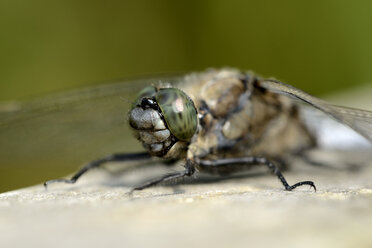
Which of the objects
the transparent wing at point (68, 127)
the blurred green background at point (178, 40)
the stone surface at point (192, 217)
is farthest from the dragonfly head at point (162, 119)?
the blurred green background at point (178, 40)

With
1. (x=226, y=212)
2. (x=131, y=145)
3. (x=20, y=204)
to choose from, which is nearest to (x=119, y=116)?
(x=131, y=145)

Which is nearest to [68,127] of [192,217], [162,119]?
[162,119]

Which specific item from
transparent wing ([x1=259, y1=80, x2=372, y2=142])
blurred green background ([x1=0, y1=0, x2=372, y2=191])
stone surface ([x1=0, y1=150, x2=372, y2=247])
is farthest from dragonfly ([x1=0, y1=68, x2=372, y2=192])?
blurred green background ([x1=0, y1=0, x2=372, y2=191])

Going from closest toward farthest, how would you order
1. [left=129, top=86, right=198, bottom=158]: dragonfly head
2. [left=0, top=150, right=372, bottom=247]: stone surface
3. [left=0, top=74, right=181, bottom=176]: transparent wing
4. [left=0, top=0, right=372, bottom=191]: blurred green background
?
[left=0, top=150, right=372, bottom=247]: stone surface < [left=129, top=86, right=198, bottom=158]: dragonfly head < [left=0, top=74, right=181, bottom=176]: transparent wing < [left=0, top=0, right=372, bottom=191]: blurred green background

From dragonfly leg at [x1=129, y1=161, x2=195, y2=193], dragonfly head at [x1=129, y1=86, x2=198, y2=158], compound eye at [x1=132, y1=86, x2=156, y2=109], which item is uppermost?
compound eye at [x1=132, y1=86, x2=156, y2=109]

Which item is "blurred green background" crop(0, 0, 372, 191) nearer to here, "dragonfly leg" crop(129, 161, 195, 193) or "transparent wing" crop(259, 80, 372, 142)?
"dragonfly leg" crop(129, 161, 195, 193)

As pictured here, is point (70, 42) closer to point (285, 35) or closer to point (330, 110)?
point (285, 35)
